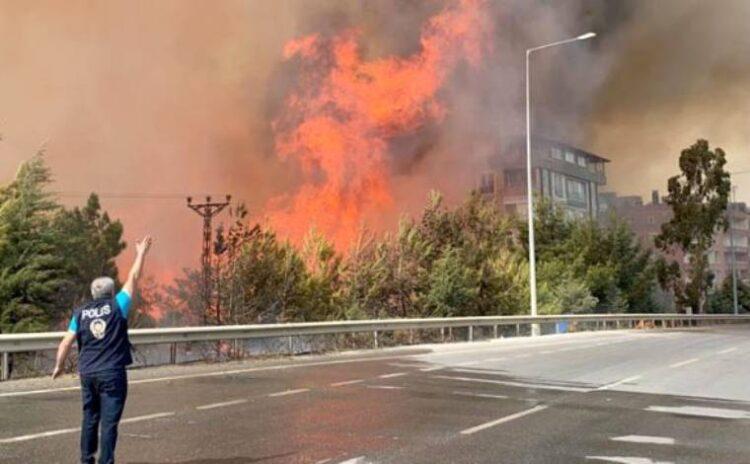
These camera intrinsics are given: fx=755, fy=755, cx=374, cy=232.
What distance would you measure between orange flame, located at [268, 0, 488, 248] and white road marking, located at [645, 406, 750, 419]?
34150mm

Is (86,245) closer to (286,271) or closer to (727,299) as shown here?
(286,271)

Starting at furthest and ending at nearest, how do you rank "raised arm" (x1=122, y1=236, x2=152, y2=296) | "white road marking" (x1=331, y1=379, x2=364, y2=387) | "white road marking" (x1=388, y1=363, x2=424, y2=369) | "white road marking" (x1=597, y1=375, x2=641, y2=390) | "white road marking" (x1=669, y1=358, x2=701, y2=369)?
"white road marking" (x1=669, y1=358, x2=701, y2=369), "white road marking" (x1=388, y1=363, x2=424, y2=369), "white road marking" (x1=597, y1=375, x2=641, y2=390), "white road marking" (x1=331, y1=379, x2=364, y2=387), "raised arm" (x1=122, y1=236, x2=152, y2=296)

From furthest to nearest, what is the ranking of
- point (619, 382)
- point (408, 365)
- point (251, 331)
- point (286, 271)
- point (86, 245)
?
1. point (86, 245)
2. point (286, 271)
3. point (251, 331)
4. point (408, 365)
5. point (619, 382)

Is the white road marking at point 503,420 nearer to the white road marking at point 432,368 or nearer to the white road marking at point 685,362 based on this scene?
the white road marking at point 432,368

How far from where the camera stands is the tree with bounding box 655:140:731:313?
189ft

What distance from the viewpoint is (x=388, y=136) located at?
151 feet

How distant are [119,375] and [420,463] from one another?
8.21 ft

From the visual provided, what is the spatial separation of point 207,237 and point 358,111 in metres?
15.5

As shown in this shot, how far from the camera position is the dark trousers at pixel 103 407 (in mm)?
5090

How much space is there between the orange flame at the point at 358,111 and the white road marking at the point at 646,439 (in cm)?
3603

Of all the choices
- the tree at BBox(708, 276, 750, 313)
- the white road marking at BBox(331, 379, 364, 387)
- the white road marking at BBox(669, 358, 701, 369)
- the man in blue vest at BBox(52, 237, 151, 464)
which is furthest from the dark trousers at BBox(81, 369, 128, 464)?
the tree at BBox(708, 276, 750, 313)

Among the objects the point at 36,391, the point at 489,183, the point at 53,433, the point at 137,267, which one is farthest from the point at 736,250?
the point at 137,267

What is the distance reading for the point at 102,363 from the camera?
201 inches

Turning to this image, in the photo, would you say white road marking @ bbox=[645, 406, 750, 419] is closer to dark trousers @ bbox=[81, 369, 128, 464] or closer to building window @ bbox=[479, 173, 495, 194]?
dark trousers @ bbox=[81, 369, 128, 464]
